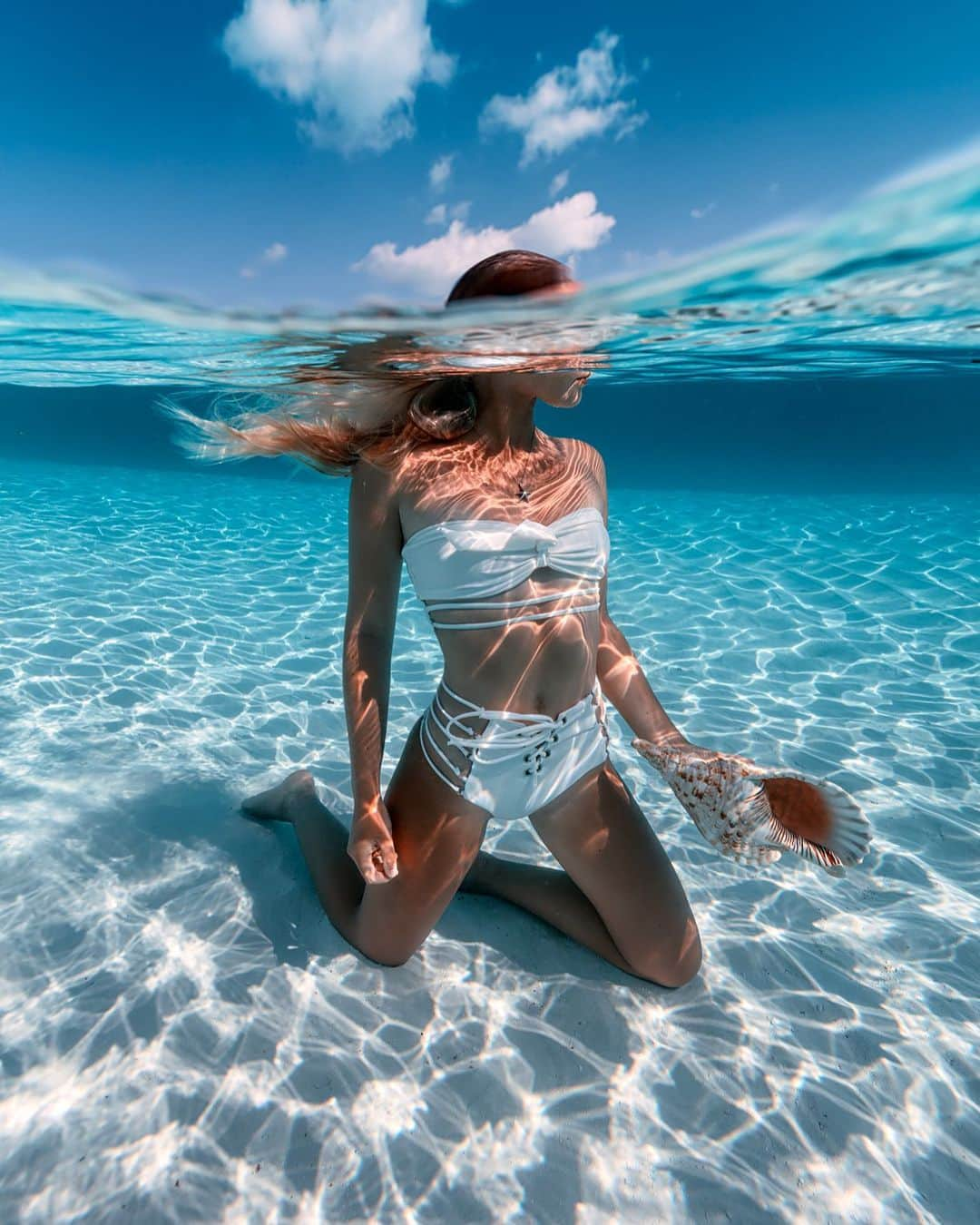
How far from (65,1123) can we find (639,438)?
7538cm

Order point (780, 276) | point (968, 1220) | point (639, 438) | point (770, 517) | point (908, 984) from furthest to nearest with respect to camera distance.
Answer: point (639, 438) < point (770, 517) < point (780, 276) < point (908, 984) < point (968, 1220)

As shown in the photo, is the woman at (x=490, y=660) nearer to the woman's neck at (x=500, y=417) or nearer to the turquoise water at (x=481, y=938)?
the woman's neck at (x=500, y=417)

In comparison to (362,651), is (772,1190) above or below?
below

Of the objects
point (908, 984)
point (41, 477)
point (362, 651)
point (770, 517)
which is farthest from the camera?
point (41, 477)

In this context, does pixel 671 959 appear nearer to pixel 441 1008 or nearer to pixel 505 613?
pixel 441 1008

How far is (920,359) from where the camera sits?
41.4 ft

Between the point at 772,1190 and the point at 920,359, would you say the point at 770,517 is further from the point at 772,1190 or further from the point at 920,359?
the point at 772,1190

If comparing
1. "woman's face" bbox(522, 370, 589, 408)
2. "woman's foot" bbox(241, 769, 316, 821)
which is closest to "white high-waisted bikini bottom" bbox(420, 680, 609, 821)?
"woman's face" bbox(522, 370, 589, 408)

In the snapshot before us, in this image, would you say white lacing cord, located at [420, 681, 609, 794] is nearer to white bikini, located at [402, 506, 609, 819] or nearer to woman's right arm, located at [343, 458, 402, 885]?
white bikini, located at [402, 506, 609, 819]

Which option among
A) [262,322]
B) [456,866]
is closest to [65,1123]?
[456,866]

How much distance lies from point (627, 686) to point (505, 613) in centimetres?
74

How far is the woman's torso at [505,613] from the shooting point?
8.18 feet

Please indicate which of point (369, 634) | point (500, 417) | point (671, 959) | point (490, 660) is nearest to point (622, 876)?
point (671, 959)

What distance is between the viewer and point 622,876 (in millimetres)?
2746
